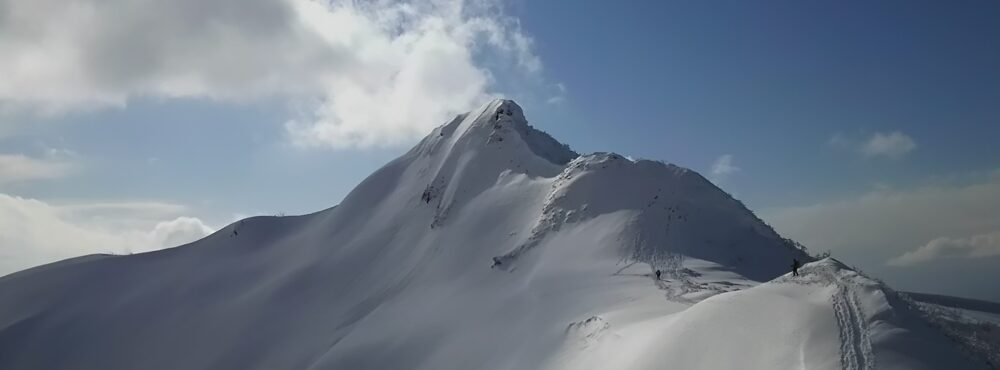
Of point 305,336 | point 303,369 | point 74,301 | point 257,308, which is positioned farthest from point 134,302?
point 303,369

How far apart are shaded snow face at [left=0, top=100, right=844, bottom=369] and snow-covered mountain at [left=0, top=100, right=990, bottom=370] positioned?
0.17 metres

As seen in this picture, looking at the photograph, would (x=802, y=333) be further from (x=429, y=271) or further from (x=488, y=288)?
(x=429, y=271)

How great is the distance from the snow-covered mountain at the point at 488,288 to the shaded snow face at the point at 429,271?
0.17 metres

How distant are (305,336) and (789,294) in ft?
112

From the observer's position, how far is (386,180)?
66.2 metres

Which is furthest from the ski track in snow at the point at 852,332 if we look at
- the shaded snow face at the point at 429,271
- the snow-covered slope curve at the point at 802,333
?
the shaded snow face at the point at 429,271

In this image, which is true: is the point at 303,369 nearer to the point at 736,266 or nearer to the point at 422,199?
the point at 422,199

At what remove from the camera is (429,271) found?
47344 millimetres

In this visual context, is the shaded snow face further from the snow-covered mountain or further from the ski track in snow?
the ski track in snow

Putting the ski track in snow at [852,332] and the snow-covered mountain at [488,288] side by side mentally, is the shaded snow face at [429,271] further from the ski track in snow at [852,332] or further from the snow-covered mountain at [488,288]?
the ski track in snow at [852,332]

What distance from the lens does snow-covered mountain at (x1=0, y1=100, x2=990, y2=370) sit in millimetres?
20203

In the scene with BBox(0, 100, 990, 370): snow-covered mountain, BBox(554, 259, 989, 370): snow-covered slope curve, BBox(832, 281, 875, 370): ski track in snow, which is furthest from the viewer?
BBox(0, 100, 990, 370): snow-covered mountain

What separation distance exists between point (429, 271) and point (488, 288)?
769cm

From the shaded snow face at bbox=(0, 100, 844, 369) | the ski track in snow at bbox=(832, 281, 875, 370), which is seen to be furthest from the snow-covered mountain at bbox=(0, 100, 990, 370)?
the shaded snow face at bbox=(0, 100, 844, 369)
